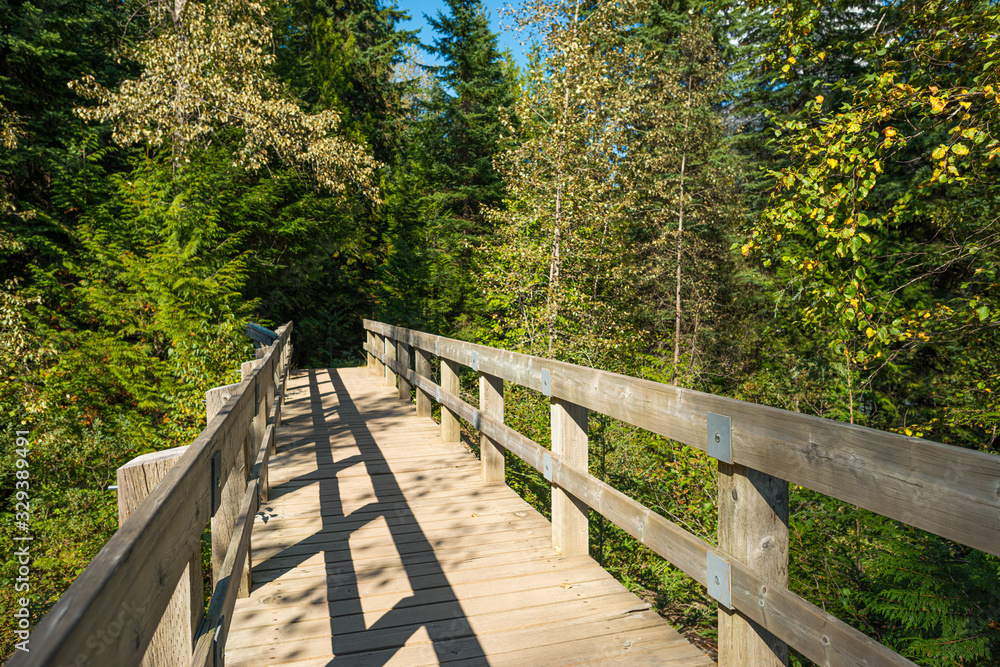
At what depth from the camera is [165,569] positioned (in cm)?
132

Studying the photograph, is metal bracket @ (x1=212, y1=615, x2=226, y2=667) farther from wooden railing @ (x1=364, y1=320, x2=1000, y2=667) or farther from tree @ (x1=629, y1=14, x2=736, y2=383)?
tree @ (x1=629, y1=14, x2=736, y2=383)

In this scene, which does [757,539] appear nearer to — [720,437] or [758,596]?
[758,596]

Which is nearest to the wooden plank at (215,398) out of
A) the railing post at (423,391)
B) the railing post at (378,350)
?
the railing post at (423,391)

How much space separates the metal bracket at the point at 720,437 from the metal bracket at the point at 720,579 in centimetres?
38

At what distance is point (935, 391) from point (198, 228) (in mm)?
13581

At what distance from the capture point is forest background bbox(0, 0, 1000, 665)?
16.3 ft

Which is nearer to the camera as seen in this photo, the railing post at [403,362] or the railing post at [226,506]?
the railing post at [226,506]

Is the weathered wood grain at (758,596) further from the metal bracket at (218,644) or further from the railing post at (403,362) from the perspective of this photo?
the railing post at (403,362)

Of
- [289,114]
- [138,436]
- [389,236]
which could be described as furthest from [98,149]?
[389,236]

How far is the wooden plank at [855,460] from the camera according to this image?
131 cm

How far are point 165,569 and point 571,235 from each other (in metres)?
13.5

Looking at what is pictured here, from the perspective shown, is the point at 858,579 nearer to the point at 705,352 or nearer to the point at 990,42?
the point at 990,42

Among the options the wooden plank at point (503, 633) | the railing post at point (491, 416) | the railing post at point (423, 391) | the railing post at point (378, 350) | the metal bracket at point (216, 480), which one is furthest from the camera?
the railing post at point (378, 350)

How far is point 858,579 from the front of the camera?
521 cm
